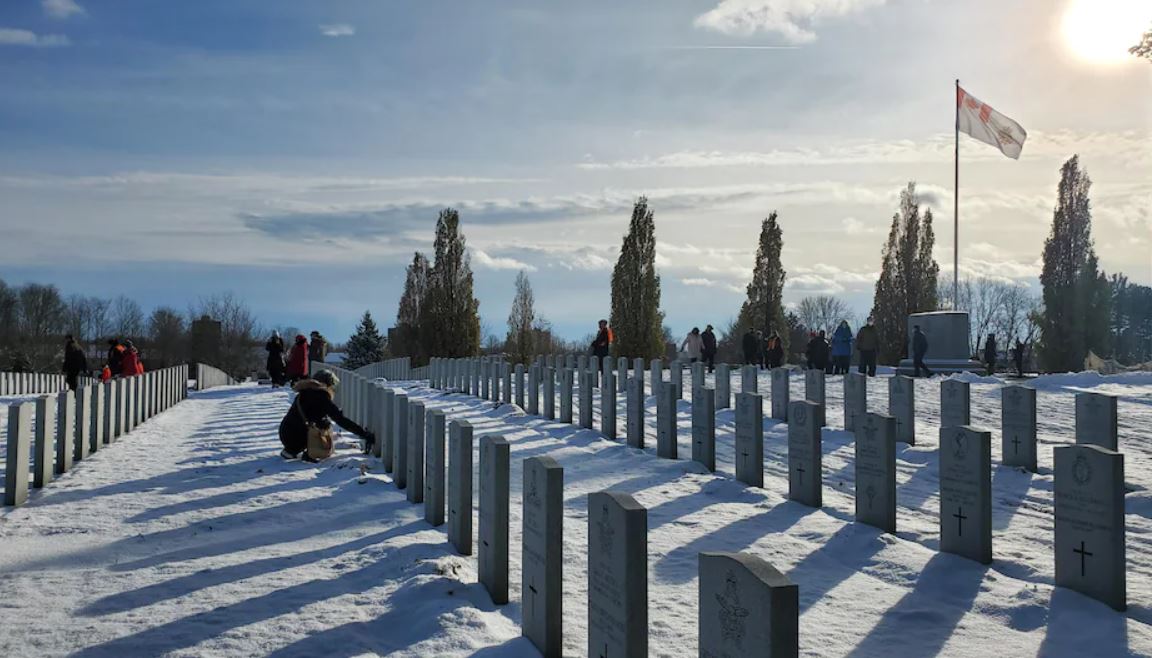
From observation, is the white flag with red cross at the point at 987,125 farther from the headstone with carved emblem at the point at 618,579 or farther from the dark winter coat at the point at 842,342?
the headstone with carved emblem at the point at 618,579

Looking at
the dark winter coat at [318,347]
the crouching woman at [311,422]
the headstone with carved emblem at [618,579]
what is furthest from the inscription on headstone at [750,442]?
the dark winter coat at [318,347]

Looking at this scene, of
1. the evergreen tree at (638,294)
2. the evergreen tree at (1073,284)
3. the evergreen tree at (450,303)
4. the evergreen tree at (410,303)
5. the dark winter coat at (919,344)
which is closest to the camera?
the dark winter coat at (919,344)

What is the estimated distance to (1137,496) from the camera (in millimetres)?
9312

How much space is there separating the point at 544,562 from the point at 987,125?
125ft

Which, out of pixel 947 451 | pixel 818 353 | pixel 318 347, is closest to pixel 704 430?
pixel 947 451

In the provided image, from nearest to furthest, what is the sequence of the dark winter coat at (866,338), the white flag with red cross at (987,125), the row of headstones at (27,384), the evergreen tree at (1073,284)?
the dark winter coat at (866,338), the row of headstones at (27,384), the white flag with red cross at (987,125), the evergreen tree at (1073,284)

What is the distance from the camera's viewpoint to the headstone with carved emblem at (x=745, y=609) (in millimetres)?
3012

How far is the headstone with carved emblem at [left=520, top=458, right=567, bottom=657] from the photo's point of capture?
4.77 m

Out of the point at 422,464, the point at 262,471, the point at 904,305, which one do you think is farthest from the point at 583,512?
the point at 904,305

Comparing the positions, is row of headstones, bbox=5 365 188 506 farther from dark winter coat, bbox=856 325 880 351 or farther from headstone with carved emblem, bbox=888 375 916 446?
dark winter coat, bbox=856 325 880 351

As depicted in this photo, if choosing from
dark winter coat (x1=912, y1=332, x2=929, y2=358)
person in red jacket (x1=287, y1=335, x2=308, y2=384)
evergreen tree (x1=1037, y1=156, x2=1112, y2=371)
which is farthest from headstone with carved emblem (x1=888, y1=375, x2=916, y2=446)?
evergreen tree (x1=1037, y1=156, x2=1112, y2=371)

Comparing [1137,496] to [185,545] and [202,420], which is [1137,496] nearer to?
[185,545]

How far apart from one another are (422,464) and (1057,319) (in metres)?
47.4

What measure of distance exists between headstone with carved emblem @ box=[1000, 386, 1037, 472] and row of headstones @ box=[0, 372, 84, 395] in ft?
88.9
